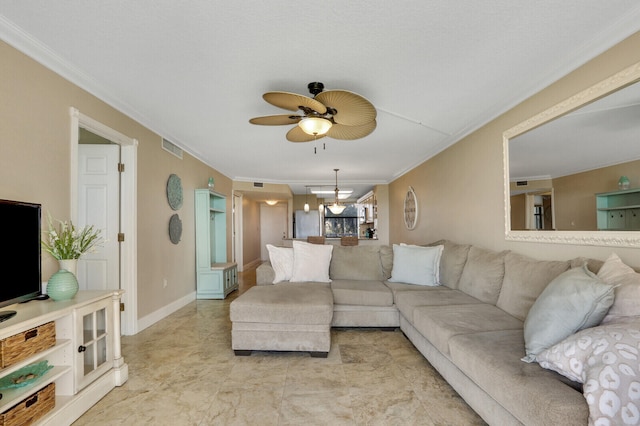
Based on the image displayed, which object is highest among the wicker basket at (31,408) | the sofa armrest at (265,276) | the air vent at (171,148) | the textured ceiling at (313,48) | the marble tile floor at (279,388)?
the textured ceiling at (313,48)

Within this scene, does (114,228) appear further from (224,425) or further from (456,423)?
(456,423)

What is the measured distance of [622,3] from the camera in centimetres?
170

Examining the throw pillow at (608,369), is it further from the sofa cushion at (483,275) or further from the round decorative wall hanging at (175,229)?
the round decorative wall hanging at (175,229)

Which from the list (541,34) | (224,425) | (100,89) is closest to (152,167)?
(100,89)

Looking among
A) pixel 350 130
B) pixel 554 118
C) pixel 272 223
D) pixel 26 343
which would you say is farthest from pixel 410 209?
pixel 272 223

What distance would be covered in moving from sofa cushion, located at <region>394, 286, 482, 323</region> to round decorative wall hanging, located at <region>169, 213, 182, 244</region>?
3.05 meters

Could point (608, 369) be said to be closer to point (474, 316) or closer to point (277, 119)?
point (474, 316)

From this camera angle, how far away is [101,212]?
3.28m

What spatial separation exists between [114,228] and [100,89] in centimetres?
140

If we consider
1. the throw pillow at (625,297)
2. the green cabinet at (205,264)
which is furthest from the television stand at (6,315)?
the green cabinet at (205,264)

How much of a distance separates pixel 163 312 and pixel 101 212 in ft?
4.93

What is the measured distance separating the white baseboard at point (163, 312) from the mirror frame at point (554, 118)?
4036mm

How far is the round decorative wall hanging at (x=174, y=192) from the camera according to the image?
4.17 meters

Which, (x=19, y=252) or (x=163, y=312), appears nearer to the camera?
(x=19, y=252)
